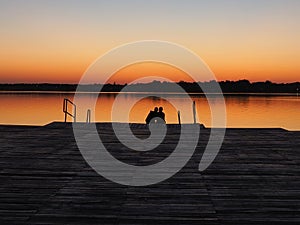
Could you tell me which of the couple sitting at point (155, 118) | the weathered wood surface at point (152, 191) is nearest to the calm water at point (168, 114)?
the couple sitting at point (155, 118)

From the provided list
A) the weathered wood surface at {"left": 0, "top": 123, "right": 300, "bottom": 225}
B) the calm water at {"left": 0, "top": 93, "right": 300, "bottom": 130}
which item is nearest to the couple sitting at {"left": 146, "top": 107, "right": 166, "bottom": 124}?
the weathered wood surface at {"left": 0, "top": 123, "right": 300, "bottom": 225}

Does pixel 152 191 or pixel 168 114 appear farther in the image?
pixel 168 114

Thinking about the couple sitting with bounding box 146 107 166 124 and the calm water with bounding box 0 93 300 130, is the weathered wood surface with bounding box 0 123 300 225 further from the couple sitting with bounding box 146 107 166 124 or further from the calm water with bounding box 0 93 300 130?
the calm water with bounding box 0 93 300 130

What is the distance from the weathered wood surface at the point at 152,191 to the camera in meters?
4.06

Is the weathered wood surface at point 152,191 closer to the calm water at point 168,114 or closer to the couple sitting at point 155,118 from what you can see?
the couple sitting at point 155,118

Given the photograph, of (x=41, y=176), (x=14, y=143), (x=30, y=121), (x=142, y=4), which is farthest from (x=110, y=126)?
(x=30, y=121)

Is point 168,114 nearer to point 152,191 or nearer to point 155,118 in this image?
point 155,118

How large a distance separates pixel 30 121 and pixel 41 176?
125ft

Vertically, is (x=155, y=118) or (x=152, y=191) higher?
(x=155, y=118)

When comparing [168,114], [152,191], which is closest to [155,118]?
[152,191]

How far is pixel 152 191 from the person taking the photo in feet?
16.9

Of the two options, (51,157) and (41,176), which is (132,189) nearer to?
(41,176)

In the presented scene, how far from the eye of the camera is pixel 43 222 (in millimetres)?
3852

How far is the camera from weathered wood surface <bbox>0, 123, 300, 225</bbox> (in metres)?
4.06
